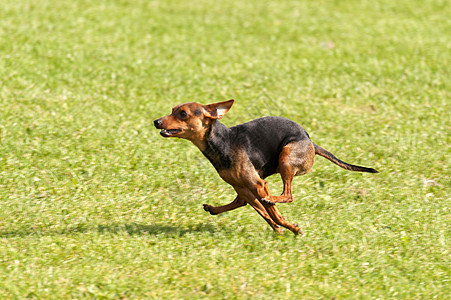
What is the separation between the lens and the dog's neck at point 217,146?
832 cm

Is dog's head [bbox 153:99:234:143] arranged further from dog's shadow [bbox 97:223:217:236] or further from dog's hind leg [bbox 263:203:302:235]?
dog's shadow [bbox 97:223:217:236]

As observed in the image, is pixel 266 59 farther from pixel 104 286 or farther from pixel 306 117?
pixel 104 286

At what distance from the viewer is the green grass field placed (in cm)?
845

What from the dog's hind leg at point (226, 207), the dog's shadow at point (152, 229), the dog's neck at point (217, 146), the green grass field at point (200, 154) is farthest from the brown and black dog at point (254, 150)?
the dog's shadow at point (152, 229)

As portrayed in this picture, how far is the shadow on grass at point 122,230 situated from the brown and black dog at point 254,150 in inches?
55.0

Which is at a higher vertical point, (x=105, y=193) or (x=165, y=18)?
(x=165, y=18)

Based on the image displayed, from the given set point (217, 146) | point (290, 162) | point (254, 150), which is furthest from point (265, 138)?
point (217, 146)

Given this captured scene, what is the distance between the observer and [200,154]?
515 inches

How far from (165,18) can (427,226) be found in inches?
532

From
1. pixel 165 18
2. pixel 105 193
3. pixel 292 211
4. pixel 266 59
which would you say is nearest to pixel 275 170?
pixel 292 211

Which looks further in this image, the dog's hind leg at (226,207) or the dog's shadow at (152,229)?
the dog's shadow at (152,229)

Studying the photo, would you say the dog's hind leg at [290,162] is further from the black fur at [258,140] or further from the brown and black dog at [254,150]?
the black fur at [258,140]

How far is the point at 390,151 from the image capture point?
13562mm

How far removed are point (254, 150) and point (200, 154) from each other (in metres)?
4.69
